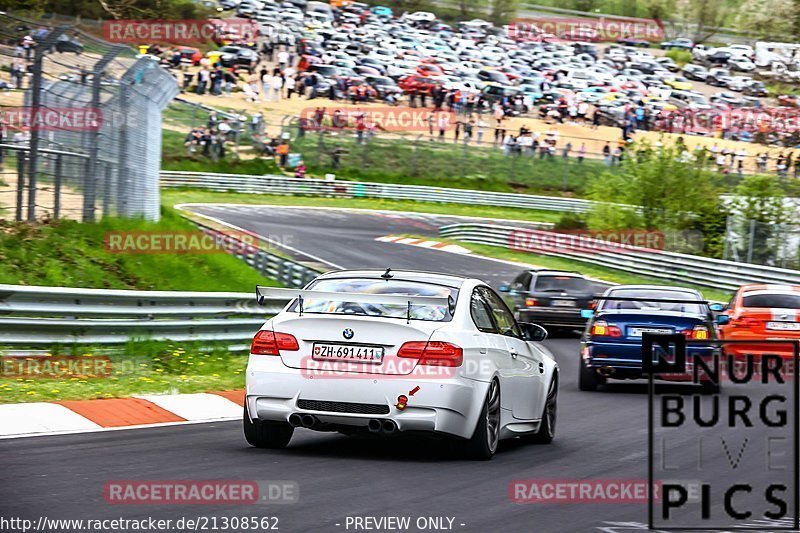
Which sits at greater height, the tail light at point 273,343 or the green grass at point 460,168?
the tail light at point 273,343

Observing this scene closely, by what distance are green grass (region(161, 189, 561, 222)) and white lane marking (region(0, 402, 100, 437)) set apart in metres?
34.8

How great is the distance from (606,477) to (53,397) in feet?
17.9

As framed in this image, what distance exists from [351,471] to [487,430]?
129 centimetres

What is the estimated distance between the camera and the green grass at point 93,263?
1641cm

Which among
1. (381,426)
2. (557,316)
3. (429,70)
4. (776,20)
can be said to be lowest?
(557,316)

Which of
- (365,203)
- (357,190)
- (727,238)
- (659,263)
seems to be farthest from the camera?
(357,190)

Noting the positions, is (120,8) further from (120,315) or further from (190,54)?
(190,54)

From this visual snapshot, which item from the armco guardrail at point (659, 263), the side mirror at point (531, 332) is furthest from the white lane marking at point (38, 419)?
the armco guardrail at point (659, 263)

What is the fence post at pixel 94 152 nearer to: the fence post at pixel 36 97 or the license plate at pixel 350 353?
the fence post at pixel 36 97

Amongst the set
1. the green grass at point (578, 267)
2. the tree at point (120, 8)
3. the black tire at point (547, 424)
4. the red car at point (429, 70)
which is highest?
the tree at point (120, 8)

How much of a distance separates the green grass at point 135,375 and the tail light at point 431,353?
14.1ft

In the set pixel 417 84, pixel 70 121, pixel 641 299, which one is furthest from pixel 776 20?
pixel 70 121

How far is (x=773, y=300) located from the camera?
2022 cm

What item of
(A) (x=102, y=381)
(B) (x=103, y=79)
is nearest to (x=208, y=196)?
(B) (x=103, y=79)
